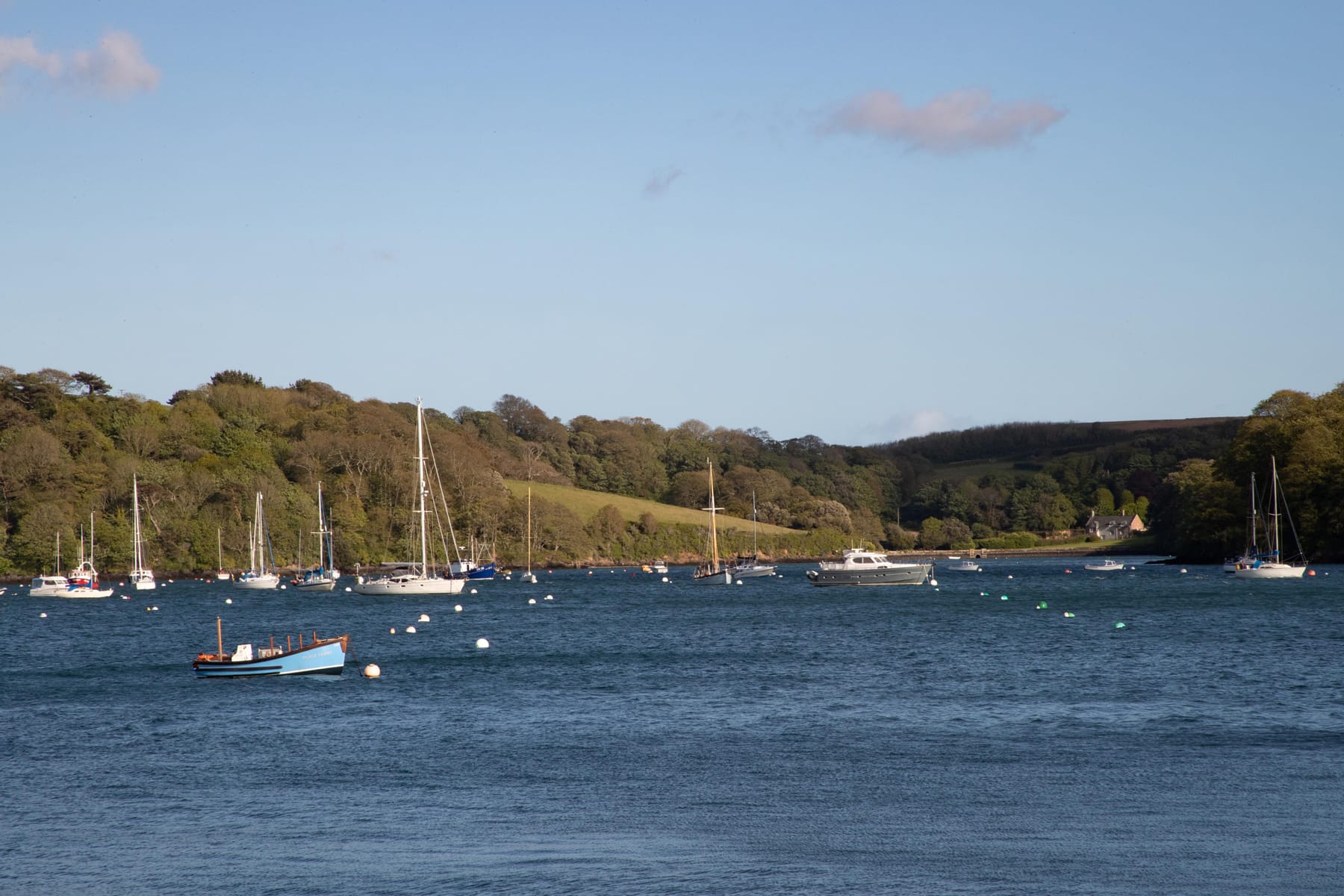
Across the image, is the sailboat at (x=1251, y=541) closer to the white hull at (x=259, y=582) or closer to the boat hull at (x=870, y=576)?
the boat hull at (x=870, y=576)

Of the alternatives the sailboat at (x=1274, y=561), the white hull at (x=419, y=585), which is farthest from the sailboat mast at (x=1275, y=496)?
the white hull at (x=419, y=585)

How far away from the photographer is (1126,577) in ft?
348

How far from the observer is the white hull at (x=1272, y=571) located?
92688 millimetres

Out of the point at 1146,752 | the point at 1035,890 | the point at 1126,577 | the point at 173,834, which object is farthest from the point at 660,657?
the point at 1126,577

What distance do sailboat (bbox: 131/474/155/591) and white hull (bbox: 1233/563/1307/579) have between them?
3277 inches

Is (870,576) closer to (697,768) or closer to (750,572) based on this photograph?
(750,572)

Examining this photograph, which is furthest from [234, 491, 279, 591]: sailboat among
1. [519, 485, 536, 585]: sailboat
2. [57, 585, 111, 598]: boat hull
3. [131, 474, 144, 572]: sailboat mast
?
[519, 485, 536, 585]: sailboat

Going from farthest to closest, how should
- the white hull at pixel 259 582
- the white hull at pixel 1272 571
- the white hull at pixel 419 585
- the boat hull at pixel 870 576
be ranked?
the white hull at pixel 259 582 → the boat hull at pixel 870 576 → the white hull at pixel 1272 571 → the white hull at pixel 419 585

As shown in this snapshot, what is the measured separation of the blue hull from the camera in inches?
1480

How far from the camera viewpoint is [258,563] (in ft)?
406

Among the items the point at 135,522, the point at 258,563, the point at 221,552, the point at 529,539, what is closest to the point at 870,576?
the point at 529,539

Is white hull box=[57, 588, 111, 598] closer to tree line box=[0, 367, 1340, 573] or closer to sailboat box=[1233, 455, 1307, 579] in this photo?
tree line box=[0, 367, 1340, 573]

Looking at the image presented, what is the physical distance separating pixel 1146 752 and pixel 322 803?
1463 centimetres

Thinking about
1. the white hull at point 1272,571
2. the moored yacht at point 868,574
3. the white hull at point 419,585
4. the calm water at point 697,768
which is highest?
the white hull at point 419,585
